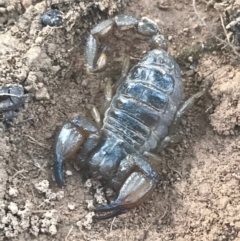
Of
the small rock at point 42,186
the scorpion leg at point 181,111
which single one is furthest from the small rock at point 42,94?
the scorpion leg at point 181,111

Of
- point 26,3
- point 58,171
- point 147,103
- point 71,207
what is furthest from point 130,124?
point 26,3

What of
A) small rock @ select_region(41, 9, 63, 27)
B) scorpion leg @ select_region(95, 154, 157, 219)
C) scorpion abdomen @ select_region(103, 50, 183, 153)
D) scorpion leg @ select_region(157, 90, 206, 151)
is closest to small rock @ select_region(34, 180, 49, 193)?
scorpion leg @ select_region(95, 154, 157, 219)

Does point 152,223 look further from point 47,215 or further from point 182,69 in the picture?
point 182,69

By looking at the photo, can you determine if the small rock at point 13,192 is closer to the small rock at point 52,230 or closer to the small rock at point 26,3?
the small rock at point 52,230

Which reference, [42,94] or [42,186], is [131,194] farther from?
[42,94]

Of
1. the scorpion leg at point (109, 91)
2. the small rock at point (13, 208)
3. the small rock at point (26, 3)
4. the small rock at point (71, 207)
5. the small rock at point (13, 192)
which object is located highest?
the small rock at point (26, 3)

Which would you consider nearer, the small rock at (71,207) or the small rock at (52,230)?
the small rock at (52,230)

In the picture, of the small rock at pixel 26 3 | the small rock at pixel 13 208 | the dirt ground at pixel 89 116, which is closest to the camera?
the small rock at pixel 13 208
